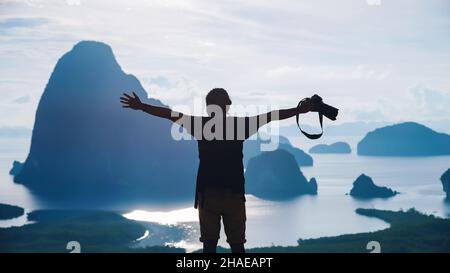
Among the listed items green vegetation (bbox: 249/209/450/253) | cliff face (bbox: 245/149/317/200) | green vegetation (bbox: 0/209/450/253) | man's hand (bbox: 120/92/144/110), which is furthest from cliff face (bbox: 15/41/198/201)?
man's hand (bbox: 120/92/144/110)

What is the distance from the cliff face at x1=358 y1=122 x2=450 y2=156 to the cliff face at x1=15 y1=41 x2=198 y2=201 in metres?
54.5

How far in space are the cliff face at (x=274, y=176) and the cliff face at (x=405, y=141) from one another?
5970 cm

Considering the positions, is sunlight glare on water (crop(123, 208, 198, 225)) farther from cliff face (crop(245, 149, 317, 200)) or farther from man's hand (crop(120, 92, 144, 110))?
man's hand (crop(120, 92, 144, 110))

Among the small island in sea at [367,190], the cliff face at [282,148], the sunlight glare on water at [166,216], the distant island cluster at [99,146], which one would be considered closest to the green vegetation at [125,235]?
the sunlight glare on water at [166,216]

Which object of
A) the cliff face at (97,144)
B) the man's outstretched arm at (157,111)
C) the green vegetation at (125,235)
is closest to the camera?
the man's outstretched arm at (157,111)

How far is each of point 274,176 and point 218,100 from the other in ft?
277

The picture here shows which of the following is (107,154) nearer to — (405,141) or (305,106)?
(405,141)

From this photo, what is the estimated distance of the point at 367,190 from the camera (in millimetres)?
84625

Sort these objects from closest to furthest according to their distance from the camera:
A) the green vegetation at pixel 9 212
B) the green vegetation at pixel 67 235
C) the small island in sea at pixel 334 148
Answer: the green vegetation at pixel 67 235 → the green vegetation at pixel 9 212 → the small island in sea at pixel 334 148

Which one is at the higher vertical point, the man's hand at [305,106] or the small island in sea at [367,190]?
the man's hand at [305,106]

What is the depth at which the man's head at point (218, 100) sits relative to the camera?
494 centimetres

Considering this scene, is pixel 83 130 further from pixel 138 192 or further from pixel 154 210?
pixel 154 210

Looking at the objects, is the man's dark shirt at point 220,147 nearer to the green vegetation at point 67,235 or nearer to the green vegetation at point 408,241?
the green vegetation at point 408,241
